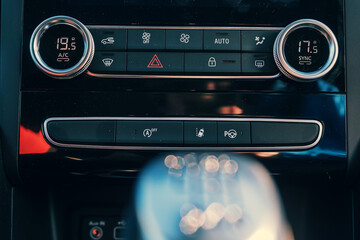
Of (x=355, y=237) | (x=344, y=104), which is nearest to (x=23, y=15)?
(x=344, y=104)

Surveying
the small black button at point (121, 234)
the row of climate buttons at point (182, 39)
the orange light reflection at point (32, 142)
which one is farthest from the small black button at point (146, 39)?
the small black button at point (121, 234)

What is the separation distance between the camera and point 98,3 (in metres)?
0.71

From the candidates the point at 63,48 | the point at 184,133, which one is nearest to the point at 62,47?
the point at 63,48

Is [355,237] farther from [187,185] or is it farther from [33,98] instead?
[33,98]

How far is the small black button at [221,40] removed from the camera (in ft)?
2.27

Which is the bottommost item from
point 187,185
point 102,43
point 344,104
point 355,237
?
point 355,237

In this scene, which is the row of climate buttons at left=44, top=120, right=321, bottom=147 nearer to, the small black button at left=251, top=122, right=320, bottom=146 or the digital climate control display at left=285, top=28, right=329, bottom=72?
the small black button at left=251, top=122, right=320, bottom=146

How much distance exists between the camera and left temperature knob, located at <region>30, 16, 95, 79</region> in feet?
2.24

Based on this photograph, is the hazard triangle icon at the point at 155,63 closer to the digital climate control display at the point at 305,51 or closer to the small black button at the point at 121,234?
the digital climate control display at the point at 305,51

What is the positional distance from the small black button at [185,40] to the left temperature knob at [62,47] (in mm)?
144

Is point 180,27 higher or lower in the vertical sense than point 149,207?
higher

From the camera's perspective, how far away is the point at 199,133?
0.68m

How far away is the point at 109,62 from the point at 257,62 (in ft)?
0.90

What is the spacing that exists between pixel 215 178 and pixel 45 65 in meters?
0.38
